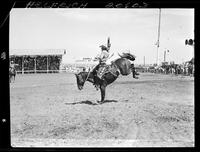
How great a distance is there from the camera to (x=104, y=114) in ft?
14.1

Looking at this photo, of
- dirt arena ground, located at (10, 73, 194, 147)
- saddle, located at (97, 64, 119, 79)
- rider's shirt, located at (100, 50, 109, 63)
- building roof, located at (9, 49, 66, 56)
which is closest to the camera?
dirt arena ground, located at (10, 73, 194, 147)

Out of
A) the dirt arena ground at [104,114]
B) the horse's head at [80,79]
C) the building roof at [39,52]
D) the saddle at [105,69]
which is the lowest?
the dirt arena ground at [104,114]

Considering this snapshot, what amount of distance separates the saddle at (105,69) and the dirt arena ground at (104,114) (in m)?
0.18

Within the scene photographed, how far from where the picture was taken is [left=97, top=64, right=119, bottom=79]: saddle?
4588 millimetres

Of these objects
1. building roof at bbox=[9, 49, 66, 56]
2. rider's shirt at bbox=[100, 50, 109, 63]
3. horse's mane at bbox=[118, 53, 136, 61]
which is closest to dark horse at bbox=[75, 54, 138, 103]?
horse's mane at bbox=[118, 53, 136, 61]

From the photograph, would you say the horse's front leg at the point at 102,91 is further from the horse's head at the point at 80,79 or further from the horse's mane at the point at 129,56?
the horse's mane at the point at 129,56

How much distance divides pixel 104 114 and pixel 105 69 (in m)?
0.76

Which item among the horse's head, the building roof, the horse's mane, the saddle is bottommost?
the horse's head

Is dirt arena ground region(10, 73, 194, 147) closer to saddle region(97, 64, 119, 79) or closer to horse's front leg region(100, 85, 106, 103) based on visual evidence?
horse's front leg region(100, 85, 106, 103)

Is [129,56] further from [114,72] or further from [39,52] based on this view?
[39,52]

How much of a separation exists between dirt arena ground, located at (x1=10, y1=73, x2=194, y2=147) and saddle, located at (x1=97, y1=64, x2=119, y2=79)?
0.58 ft

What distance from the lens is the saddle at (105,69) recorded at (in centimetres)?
459

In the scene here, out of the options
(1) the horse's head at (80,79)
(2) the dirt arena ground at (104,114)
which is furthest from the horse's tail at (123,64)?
(1) the horse's head at (80,79)
